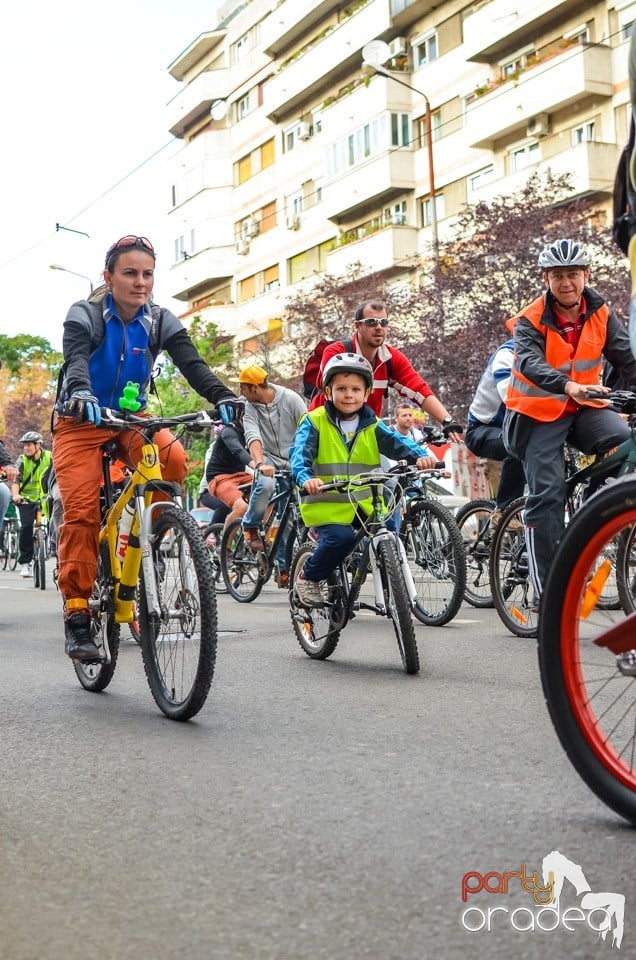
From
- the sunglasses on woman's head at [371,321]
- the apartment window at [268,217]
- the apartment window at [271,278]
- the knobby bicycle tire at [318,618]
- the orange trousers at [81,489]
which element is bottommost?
the knobby bicycle tire at [318,618]

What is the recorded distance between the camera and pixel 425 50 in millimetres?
45281

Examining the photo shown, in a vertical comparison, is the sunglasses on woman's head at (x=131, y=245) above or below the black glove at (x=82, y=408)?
above

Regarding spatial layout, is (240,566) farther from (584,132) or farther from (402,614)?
(584,132)

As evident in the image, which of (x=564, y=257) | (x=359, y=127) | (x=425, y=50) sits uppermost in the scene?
(x=425, y=50)

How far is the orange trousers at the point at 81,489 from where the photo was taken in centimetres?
631

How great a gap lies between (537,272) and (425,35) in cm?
1861

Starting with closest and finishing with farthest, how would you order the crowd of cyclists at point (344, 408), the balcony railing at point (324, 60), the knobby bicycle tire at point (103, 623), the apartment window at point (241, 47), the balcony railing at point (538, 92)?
the knobby bicycle tire at point (103, 623) → the crowd of cyclists at point (344, 408) → the balcony railing at point (538, 92) → the balcony railing at point (324, 60) → the apartment window at point (241, 47)

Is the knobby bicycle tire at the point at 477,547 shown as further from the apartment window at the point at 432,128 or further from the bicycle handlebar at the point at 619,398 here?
the apartment window at the point at 432,128

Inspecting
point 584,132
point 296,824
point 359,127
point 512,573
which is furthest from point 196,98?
point 296,824

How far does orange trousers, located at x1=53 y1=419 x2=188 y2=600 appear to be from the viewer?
631 centimetres

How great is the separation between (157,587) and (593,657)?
2.61 metres

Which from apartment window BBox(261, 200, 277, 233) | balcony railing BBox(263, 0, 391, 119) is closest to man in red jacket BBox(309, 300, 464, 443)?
balcony railing BBox(263, 0, 391, 119)

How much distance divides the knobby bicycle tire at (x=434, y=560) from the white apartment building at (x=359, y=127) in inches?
1023

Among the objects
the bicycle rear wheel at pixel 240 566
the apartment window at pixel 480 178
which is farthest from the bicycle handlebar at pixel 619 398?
the apartment window at pixel 480 178
